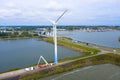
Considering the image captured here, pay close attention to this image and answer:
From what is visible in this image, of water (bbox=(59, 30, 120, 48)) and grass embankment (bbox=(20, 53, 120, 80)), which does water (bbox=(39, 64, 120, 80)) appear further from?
water (bbox=(59, 30, 120, 48))

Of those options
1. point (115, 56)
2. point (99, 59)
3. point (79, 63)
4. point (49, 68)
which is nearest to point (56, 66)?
point (49, 68)

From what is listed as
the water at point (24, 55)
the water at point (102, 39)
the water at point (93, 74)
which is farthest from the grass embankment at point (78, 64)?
the water at point (102, 39)

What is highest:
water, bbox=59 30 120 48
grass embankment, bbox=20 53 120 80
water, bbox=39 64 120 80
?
grass embankment, bbox=20 53 120 80

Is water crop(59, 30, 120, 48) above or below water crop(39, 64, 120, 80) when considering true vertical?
below

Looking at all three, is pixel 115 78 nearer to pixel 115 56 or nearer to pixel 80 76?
pixel 80 76

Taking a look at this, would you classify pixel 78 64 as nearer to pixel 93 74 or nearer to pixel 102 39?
pixel 93 74

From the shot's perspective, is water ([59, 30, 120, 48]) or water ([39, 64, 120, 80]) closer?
water ([39, 64, 120, 80])

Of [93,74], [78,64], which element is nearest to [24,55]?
[78,64]

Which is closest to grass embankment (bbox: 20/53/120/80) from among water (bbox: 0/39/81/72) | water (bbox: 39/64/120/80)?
water (bbox: 39/64/120/80)
